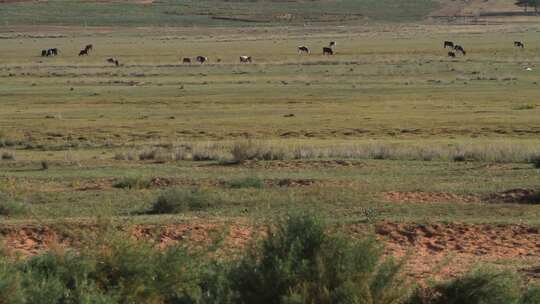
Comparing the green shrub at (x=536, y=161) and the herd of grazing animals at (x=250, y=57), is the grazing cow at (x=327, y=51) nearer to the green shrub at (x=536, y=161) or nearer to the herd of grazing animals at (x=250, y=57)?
the herd of grazing animals at (x=250, y=57)

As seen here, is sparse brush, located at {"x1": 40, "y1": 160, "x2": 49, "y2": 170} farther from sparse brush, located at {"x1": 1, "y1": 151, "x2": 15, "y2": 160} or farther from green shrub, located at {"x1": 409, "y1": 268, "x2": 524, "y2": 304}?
green shrub, located at {"x1": 409, "y1": 268, "x2": 524, "y2": 304}

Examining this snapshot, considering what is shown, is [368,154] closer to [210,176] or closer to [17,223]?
[210,176]

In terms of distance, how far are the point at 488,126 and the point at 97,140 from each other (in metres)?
13.0

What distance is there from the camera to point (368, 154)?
27234 mm

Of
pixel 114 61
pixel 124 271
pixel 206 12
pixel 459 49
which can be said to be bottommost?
pixel 114 61

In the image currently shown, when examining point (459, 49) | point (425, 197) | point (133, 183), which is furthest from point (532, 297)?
point (459, 49)

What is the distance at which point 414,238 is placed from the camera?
1574 cm

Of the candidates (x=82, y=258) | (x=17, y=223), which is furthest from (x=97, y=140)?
(x=82, y=258)

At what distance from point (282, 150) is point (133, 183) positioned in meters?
6.91

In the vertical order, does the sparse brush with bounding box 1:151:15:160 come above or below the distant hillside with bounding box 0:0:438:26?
below

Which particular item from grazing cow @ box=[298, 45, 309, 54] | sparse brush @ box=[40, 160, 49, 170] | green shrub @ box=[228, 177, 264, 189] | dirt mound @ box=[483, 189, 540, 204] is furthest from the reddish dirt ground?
grazing cow @ box=[298, 45, 309, 54]

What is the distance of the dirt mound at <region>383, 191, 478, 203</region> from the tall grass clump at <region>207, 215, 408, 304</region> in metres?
9.04

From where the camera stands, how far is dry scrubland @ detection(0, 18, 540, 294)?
16.1 m

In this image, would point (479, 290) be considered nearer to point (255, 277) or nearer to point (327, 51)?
point (255, 277)
